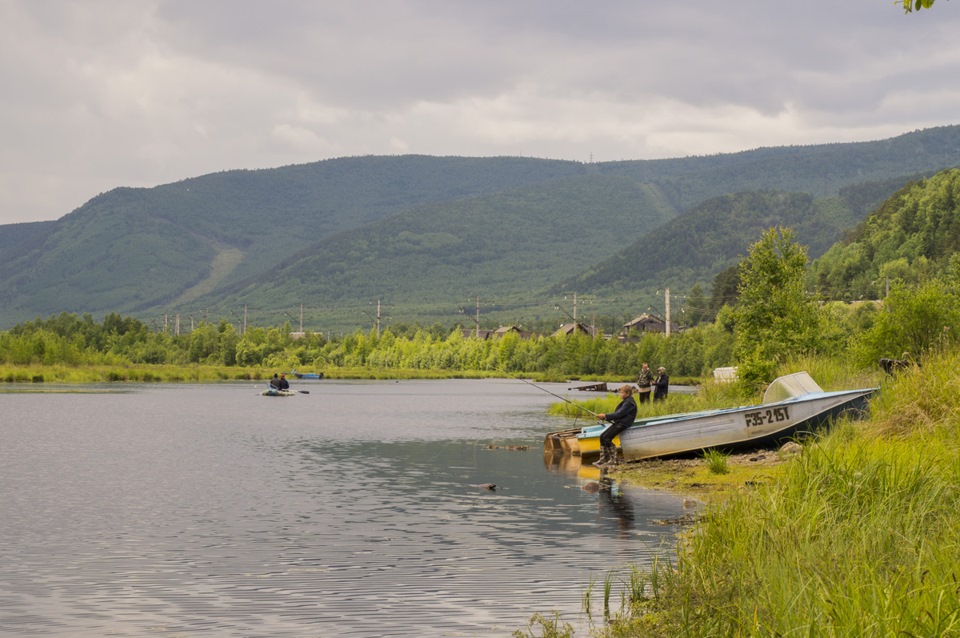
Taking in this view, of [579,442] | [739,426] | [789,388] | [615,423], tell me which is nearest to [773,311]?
[579,442]

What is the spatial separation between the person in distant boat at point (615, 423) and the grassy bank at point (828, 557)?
36.7ft

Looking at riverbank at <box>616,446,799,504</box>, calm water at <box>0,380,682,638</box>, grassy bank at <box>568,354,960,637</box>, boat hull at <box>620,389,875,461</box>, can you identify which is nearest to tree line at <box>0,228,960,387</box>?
boat hull at <box>620,389,875,461</box>

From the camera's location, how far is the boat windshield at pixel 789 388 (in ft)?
92.9

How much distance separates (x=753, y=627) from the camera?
905 cm

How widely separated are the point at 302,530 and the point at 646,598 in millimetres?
8074

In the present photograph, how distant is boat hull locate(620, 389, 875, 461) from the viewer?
87.5 ft

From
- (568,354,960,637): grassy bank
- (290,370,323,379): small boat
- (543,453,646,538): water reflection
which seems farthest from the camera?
(290,370,323,379): small boat

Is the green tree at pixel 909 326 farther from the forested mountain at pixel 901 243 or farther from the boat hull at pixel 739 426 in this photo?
the forested mountain at pixel 901 243

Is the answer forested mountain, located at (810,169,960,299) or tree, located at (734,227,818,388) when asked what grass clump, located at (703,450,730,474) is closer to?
tree, located at (734,227,818,388)

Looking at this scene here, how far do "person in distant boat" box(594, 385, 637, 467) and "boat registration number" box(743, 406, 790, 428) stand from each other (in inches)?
112

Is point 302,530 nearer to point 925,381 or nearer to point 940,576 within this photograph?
point 925,381

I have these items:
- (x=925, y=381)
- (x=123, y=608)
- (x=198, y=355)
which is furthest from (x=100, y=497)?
(x=198, y=355)

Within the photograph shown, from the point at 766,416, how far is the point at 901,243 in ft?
399

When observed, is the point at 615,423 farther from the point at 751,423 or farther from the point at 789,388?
the point at 789,388
